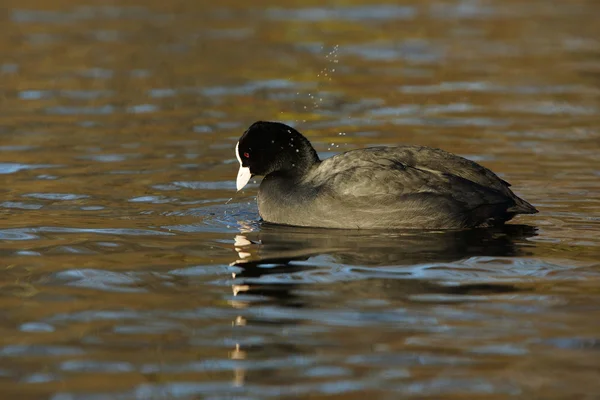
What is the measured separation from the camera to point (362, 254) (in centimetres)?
759

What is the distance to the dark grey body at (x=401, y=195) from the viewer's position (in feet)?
27.0

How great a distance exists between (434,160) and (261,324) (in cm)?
291

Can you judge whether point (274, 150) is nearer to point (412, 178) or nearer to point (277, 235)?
point (277, 235)

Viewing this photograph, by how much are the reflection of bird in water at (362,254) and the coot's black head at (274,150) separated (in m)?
0.55

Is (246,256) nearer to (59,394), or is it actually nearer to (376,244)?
(376,244)

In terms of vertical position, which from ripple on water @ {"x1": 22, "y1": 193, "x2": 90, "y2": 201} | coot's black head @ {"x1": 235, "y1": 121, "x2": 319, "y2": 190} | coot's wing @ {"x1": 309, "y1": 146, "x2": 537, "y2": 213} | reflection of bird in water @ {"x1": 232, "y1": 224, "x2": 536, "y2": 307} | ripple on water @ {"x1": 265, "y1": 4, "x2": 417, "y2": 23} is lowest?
reflection of bird in water @ {"x1": 232, "y1": 224, "x2": 536, "y2": 307}

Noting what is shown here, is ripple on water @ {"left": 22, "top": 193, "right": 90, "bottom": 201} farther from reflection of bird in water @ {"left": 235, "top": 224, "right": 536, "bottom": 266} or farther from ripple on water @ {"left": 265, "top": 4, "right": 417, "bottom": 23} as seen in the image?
ripple on water @ {"left": 265, "top": 4, "right": 417, "bottom": 23}

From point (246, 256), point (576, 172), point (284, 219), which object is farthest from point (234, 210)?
point (576, 172)

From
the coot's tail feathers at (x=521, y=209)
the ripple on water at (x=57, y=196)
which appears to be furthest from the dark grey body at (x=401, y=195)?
the ripple on water at (x=57, y=196)

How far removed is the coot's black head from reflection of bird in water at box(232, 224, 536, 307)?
552 mm

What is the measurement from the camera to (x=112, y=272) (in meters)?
7.28

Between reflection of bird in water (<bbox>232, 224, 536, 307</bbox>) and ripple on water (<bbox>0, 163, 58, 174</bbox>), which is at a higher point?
ripple on water (<bbox>0, 163, 58, 174</bbox>)

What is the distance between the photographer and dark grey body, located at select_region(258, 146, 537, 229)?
8.22m

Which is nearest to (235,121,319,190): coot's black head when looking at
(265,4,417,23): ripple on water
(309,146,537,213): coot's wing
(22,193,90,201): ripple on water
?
(309,146,537,213): coot's wing
